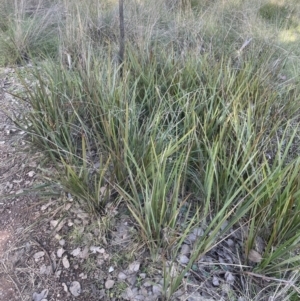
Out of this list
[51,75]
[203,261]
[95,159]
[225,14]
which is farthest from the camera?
[225,14]

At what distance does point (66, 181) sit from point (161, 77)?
3.73 feet

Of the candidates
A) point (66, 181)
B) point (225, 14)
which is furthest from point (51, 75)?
point (225, 14)

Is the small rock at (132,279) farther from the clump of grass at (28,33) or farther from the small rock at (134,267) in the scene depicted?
the clump of grass at (28,33)

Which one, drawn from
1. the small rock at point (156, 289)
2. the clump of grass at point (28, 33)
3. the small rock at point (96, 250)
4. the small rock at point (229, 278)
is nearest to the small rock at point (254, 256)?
the small rock at point (229, 278)

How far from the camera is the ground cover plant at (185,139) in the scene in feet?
4.74

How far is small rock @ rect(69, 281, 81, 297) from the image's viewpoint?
1.47 m

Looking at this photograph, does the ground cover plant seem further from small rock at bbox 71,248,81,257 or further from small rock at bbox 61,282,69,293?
small rock at bbox 61,282,69,293

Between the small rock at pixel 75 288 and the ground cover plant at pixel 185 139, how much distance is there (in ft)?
1.09

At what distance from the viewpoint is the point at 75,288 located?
148 centimetres

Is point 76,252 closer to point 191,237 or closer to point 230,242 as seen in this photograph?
point 191,237

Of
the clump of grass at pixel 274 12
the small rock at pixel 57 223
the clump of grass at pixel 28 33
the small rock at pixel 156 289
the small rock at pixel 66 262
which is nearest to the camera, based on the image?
the small rock at pixel 156 289

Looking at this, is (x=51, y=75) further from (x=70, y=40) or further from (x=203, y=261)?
(x=203, y=261)

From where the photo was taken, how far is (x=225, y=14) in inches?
151

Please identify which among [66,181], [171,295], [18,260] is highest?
[66,181]
